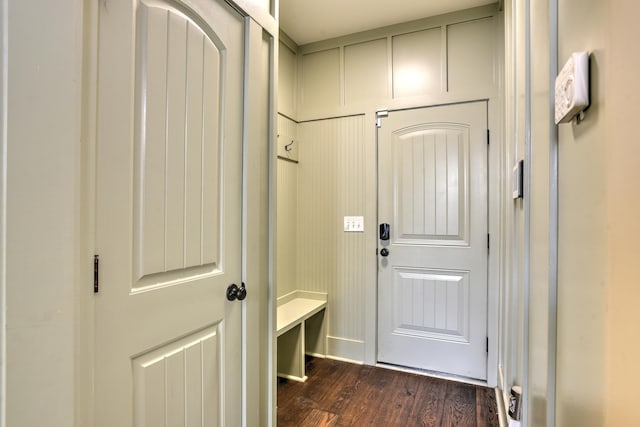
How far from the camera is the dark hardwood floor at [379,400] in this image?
76.1 inches

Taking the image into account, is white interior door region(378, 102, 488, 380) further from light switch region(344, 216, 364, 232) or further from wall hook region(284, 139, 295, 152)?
wall hook region(284, 139, 295, 152)

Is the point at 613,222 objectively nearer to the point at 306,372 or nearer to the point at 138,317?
the point at 138,317

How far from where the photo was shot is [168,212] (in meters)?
1.06

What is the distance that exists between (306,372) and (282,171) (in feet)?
5.22

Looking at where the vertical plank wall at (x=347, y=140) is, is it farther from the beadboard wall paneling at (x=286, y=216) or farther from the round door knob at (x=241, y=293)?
the round door knob at (x=241, y=293)

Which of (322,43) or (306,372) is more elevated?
(322,43)

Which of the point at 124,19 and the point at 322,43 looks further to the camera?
the point at 322,43

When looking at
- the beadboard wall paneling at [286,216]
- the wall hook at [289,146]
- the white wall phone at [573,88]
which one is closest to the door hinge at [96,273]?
the white wall phone at [573,88]

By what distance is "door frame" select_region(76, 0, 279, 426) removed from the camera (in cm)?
81

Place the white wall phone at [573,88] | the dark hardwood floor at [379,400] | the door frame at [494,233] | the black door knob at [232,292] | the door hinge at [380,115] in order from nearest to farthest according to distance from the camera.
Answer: the white wall phone at [573,88] < the black door knob at [232,292] < the dark hardwood floor at [379,400] < the door frame at [494,233] < the door hinge at [380,115]

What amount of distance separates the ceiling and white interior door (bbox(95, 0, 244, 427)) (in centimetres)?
124

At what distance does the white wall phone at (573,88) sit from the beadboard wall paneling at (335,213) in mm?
1999

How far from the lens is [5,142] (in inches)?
25.7

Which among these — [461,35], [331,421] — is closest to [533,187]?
[331,421]
